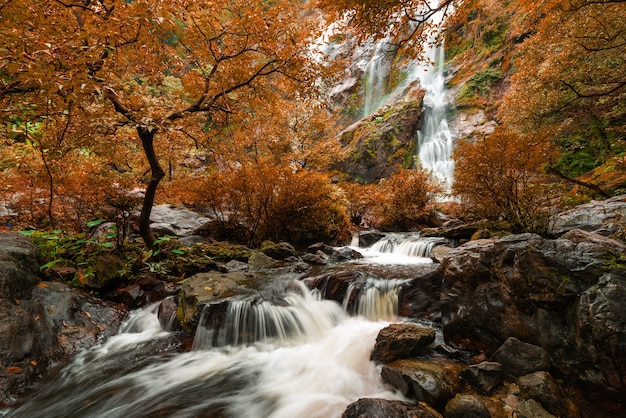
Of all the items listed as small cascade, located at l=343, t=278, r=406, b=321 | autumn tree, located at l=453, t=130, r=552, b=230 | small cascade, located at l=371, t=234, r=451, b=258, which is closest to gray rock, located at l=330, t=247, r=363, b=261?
small cascade, located at l=371, t=234, r=451, b=258

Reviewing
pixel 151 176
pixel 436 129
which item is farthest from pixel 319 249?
pixel 436 129

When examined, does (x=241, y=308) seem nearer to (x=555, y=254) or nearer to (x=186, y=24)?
(x=555, y=254)

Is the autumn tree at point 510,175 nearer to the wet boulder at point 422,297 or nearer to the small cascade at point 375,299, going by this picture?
the wet boulder at point 422,297

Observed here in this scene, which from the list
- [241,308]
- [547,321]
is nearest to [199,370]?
[241,308]

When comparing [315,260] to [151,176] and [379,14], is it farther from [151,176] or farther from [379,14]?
[379,14]

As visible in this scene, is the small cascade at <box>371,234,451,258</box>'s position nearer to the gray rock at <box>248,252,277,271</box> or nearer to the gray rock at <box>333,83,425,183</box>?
the gray rock at <box>248,252,277,271</box>

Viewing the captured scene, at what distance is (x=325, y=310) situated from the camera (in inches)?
192

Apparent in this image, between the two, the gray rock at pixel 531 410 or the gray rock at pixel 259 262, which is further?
the gray rock at pixel 259 262

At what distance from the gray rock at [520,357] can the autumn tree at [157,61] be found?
16.3 ft

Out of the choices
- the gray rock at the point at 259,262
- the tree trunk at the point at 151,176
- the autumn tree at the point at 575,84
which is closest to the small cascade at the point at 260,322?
the gray rock at the point at 259,262

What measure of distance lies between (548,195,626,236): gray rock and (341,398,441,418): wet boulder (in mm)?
4532

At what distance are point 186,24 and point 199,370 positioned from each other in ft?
19.9

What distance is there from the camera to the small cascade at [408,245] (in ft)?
28.0

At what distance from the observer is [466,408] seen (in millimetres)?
2213
